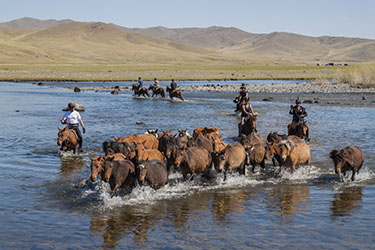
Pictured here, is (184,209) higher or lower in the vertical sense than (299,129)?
lower

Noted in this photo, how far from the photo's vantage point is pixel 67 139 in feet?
51.9

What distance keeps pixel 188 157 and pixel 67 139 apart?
5575 mm

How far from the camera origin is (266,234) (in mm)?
8586

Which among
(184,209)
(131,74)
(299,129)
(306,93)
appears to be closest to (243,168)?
(184,209)

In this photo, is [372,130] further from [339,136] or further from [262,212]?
[262,212]

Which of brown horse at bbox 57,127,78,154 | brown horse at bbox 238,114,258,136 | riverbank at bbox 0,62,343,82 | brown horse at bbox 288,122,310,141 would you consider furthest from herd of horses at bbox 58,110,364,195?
riverbank at bbox 0,62,343,82

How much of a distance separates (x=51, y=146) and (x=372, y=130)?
1452 cm

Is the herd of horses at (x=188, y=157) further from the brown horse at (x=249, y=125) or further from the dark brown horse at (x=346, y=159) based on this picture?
the brown horse at (x=249, y=125)

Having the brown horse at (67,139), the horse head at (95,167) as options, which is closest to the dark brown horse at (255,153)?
the horse head at (95,167)

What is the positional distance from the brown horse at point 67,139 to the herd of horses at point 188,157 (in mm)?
2999

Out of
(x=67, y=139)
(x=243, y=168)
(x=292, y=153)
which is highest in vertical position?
(x=292, y=153)

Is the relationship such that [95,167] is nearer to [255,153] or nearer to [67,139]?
[255,153]

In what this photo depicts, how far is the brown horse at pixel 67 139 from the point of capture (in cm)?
1569

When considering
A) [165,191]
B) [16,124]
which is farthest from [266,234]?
[16,124]
